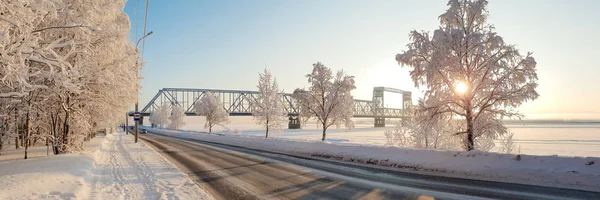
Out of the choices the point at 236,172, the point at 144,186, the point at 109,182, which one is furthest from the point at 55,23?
the point at 236,172

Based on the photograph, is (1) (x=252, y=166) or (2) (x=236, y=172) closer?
(2) (x=236, y=172)

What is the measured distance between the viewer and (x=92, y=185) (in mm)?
9352

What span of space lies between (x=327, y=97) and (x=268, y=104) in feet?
33.6

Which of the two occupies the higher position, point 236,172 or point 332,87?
point 332,87

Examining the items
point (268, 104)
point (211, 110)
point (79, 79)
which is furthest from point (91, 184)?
point (211, 110)

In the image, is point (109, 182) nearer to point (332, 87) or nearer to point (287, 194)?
point (287, 194)

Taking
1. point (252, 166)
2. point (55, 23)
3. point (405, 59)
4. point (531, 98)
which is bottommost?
point (252, 166)

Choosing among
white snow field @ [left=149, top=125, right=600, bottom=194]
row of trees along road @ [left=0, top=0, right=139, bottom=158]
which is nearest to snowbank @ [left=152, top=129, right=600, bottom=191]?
white snow field @ [left=149, top=125, right=600, bottom=194]

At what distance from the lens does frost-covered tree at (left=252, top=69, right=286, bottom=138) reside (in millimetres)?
42750

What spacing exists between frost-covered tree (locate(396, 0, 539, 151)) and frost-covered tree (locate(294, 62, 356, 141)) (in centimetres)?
1941

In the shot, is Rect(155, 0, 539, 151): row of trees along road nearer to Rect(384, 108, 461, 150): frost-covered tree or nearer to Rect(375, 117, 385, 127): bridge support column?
Rect(384, 108, 461, 150): frost-covered tree

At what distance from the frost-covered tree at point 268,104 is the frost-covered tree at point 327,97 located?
746cm

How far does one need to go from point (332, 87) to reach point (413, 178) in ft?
84.9

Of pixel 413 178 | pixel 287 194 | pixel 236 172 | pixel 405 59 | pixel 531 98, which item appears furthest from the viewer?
pixel 405 59
